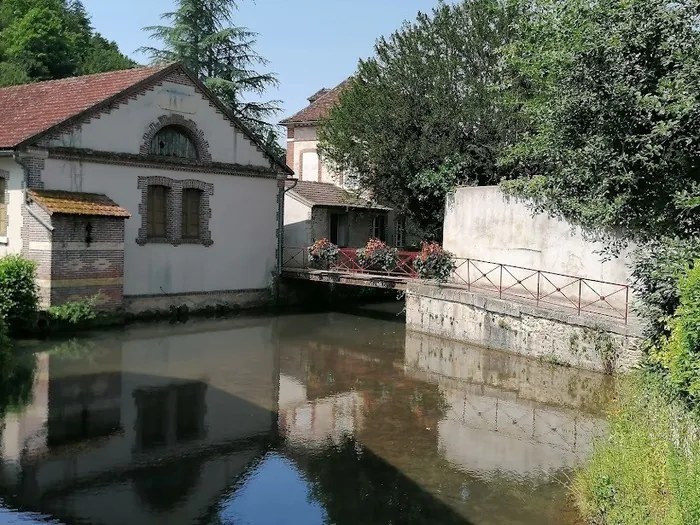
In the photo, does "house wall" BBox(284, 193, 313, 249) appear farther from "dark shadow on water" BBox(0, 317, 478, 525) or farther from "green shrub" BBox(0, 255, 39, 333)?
"dark shadow on water" BBox(0, 317, 478, 525)

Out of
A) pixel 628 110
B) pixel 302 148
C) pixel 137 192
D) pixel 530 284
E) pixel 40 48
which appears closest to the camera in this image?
pixel 628 110

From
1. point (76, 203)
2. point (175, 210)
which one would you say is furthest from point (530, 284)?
point (76, 203)

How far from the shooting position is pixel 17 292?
52.4 feet

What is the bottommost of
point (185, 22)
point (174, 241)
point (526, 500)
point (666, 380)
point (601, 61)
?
point (526, 500)

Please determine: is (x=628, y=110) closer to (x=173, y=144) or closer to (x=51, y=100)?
(x=173, y=144)

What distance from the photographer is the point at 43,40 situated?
38.6 meters

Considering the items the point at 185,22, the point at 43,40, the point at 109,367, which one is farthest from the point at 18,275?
the point at 43,40

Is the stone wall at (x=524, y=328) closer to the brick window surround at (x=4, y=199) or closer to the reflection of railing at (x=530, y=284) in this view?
the reflection of railing at (x=530, y=284)

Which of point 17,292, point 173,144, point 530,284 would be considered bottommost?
point 17,292

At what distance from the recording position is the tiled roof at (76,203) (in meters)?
16.8

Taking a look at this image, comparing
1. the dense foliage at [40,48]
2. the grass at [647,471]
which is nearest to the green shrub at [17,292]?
the grass at [647,471]

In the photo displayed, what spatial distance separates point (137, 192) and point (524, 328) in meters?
10.9

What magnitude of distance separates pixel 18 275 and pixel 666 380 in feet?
45.1

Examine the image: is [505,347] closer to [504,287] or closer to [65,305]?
[504,287]
